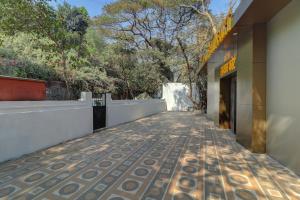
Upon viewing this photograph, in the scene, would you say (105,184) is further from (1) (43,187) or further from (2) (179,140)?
(2) (179,140)

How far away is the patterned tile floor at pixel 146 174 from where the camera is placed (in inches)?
111

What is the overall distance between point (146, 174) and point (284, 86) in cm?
281

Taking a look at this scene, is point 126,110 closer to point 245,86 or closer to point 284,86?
point 245,86

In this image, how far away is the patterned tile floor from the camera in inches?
111

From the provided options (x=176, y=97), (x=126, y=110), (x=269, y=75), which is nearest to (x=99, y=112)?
(x=126, y=110)

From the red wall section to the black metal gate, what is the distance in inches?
82.2

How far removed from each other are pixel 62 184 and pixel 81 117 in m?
3.66

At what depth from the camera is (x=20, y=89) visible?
4934 millimetres

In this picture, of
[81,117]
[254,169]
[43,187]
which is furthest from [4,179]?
[254,169]

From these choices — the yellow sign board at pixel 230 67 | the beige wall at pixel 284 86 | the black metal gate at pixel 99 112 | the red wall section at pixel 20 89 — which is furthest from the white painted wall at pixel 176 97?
the beige wall at pixel 284 86

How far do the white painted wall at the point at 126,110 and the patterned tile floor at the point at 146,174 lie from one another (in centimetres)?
308

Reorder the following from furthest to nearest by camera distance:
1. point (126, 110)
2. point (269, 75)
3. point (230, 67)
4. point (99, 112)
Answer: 1. point (126, 110)
2. point (99, 112)
3. point (230, 67)
4. point (269, 75)

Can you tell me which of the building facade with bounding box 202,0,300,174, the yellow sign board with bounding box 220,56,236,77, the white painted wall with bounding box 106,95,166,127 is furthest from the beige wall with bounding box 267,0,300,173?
the white painted wall with bounding box 106,95,166,127

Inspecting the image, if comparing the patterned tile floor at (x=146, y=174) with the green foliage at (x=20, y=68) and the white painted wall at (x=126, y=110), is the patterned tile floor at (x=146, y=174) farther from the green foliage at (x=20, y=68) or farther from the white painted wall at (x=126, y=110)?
the green foliage at (x=20, y=68)
